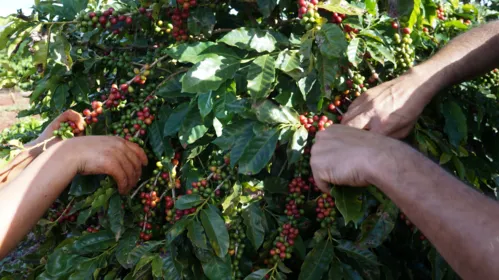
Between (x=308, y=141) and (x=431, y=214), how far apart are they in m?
0.65

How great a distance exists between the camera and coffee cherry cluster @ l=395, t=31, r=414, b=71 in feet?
5.47

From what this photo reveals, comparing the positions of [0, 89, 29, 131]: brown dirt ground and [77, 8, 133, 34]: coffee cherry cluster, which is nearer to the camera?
[77, 8, 133, 34]: coffee cherry cluster

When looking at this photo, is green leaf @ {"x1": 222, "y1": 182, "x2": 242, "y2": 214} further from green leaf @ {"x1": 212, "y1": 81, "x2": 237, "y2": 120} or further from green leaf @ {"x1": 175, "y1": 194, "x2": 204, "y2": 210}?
green leaf @ {"x1": 212, "y1": 81, "x2": 237, "y2": 120}

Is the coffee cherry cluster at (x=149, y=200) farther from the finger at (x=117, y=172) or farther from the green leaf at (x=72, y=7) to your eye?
the green leaf at (x=72, y=7)

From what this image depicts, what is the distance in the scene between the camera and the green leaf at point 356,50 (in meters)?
1.52

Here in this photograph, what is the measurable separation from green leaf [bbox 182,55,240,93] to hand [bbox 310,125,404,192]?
404 millimetres

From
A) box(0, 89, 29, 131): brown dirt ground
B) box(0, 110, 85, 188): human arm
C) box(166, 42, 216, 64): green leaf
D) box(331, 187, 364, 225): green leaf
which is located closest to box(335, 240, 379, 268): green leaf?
box(331, 187, 364, 225): green leaf

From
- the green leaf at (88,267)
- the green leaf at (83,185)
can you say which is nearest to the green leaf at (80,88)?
the green leaf at (83,185)

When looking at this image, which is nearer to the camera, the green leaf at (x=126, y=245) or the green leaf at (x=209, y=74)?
the green leaf at (x=209, y=74)

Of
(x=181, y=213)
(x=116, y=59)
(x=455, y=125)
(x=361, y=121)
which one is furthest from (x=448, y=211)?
(x=116, y=59)

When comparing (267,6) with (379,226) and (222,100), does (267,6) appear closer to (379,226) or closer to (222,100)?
(222,100)

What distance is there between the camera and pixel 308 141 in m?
1.66

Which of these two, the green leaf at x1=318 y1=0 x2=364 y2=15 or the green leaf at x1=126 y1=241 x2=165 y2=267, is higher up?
the green leaf at x1=318 y1=0 x2=364 y2=15

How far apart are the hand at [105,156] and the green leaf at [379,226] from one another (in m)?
Answer: 0.85
